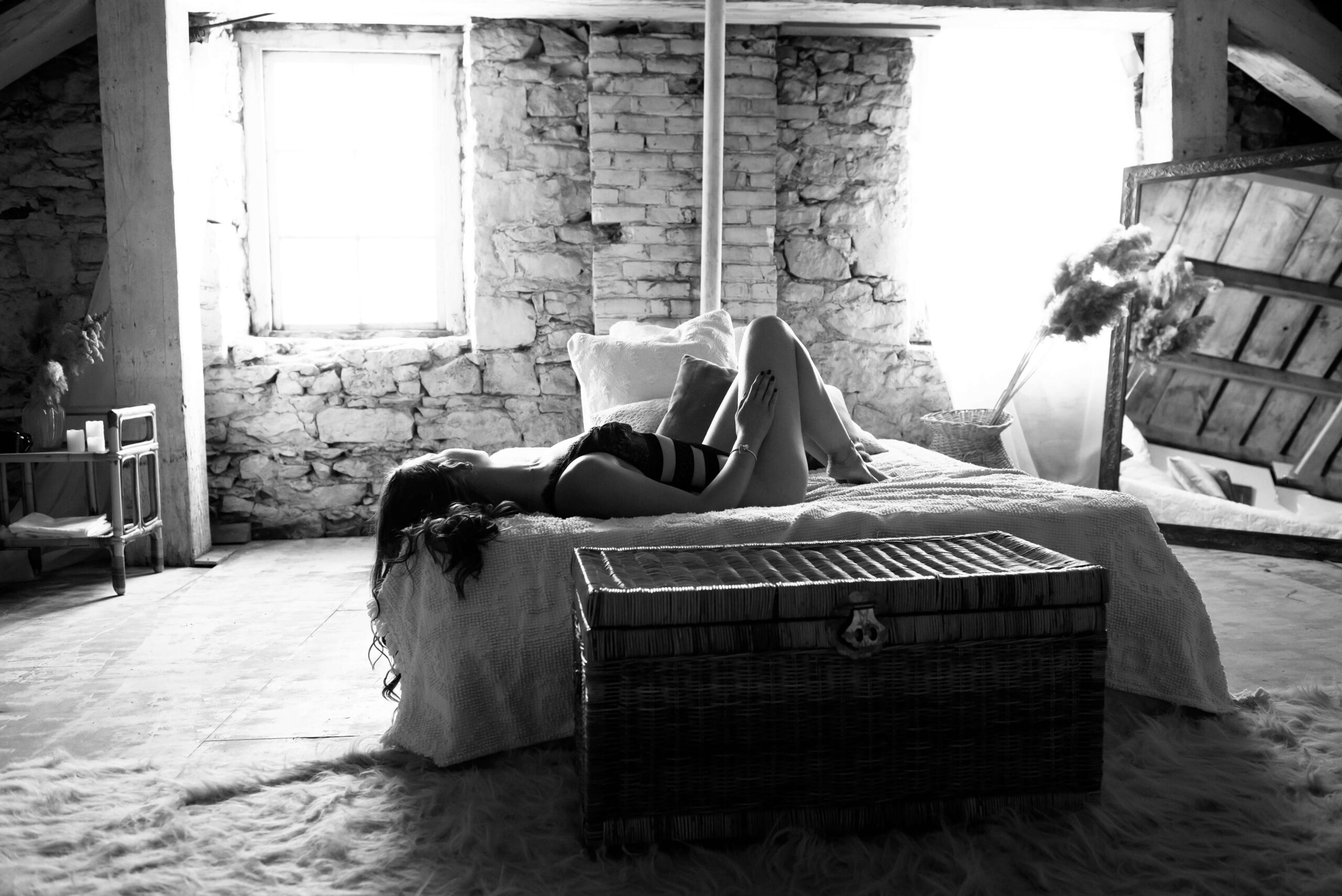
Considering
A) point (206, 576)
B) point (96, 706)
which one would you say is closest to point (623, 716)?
point (96, 706)

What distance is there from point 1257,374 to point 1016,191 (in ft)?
4.62

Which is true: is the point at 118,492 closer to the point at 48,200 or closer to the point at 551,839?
the point at 48,200

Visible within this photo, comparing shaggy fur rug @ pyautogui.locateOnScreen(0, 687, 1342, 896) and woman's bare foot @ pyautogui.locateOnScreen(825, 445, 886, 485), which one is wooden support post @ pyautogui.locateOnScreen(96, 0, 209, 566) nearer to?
shaggy fur rug @ pyautogui.locateOnScreen(0, 687, 1342, 896)

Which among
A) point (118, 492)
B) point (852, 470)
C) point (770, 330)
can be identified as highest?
point (770, 330)

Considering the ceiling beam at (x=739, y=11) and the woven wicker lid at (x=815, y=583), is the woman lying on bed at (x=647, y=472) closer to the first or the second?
the woven wicker lid at (x=815, y=583)

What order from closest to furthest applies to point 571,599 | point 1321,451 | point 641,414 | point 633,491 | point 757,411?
1. point 571,599
2. point 633,491
3. point 757,411
4. point 641,414
5. point 1321,451

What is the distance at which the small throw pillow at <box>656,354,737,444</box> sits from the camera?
323 cm

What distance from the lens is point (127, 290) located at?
4.21 metres

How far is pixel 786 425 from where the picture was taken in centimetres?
276

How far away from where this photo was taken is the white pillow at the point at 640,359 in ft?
12.4

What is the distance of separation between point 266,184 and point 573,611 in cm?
375

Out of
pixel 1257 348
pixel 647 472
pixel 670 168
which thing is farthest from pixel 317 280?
pixel 1257 348

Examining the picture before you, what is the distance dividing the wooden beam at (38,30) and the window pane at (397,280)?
143 centimetres

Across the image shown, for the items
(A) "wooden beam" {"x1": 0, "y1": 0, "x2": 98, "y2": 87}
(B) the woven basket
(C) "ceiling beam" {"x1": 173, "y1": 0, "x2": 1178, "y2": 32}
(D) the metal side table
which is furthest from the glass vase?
(B) the woven basket
